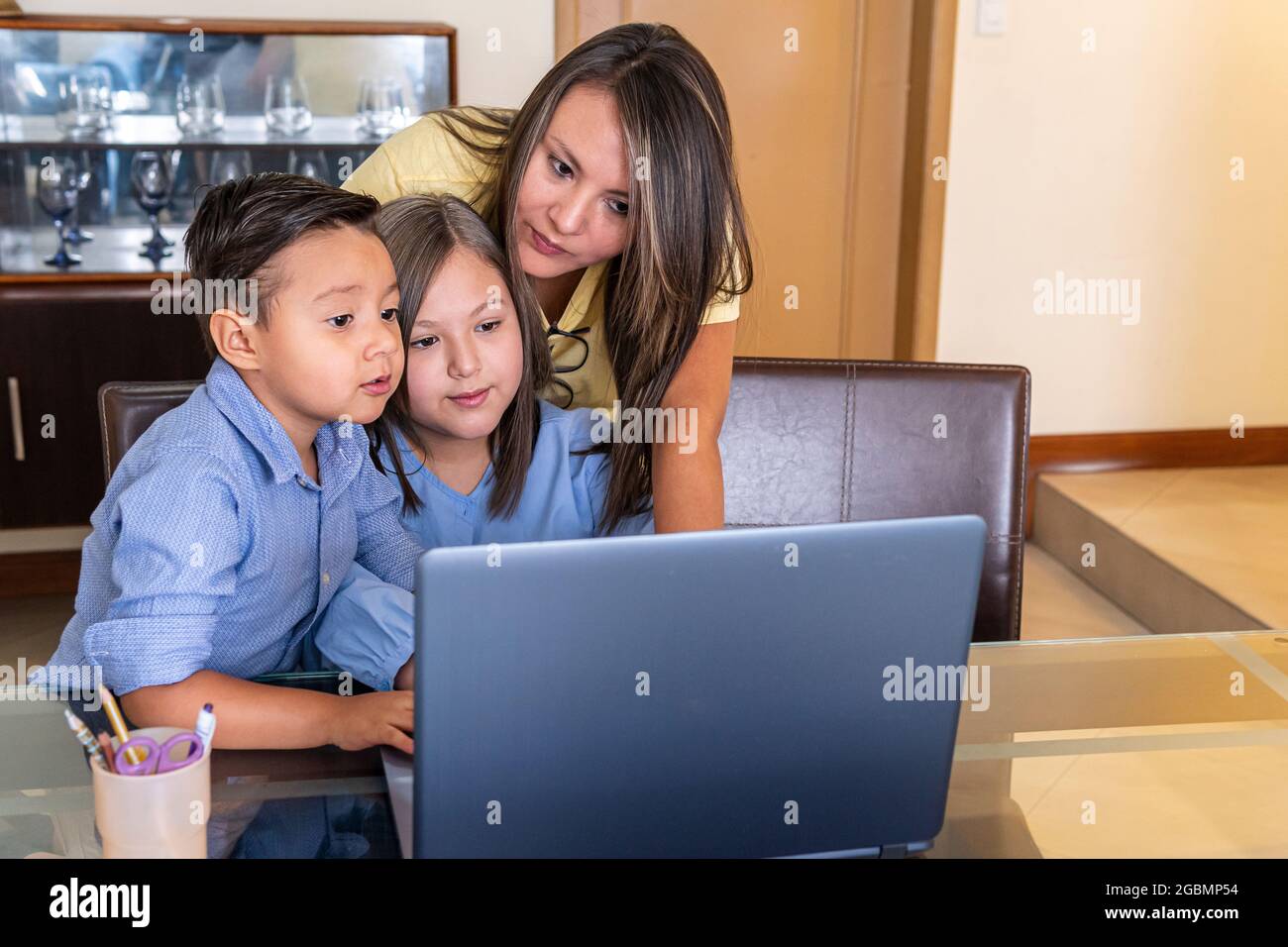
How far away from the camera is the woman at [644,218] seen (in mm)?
1381

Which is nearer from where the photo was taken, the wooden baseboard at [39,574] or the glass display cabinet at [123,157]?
the glass display cabinet at [123,157]

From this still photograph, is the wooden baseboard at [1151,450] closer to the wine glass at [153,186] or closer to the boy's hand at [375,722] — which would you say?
the wine glass at [153,186]

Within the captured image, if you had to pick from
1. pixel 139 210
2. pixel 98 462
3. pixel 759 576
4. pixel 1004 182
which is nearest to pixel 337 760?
pixel 759 576

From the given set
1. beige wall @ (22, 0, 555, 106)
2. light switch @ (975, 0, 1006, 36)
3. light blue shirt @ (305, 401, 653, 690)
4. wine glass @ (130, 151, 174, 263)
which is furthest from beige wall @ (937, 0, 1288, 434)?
light blue shirt @ (305, 401, 653, 690)

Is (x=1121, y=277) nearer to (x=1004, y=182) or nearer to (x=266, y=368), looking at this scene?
(x=1004, y=182)

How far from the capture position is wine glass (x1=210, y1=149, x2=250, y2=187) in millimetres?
2994

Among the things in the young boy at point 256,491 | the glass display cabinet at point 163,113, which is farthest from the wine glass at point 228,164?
the young boy at point 256,491

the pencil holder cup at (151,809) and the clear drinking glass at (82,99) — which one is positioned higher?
the clear drinking glass at (82,99)

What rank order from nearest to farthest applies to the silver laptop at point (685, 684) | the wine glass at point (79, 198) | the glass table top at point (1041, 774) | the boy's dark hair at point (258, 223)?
1. the silver laptop at point (685, 684)
2. the glass table top at point (1041, 774)
3. the boy's dark hair at point (258, 223)
4. the wine glass at point (79, 198)

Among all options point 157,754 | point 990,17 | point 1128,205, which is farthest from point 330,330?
point 1128,205

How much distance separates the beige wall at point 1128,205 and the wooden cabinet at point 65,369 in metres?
1.99

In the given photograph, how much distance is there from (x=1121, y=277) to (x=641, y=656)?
311cm

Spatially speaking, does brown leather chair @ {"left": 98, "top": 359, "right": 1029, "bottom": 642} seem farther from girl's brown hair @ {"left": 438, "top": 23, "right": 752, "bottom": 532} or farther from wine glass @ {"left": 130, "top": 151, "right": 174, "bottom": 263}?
wine glass @ {"left": 130, "top": 151, "right": 174, "bottom": 263}

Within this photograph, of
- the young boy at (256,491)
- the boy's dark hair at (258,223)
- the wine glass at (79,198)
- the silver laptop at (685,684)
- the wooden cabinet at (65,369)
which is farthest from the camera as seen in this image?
the wine glass at (79,198)
